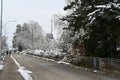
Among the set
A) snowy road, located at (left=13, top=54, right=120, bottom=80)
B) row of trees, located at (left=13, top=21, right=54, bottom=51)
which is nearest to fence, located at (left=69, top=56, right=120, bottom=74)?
snowy road, located at (left=13, top=54, right=120, bottom=80)

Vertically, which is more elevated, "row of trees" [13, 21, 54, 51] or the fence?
"row of trees" [13, 21, 54, 51]

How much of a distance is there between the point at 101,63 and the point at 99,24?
14.8ft

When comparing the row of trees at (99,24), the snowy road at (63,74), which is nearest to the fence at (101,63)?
the row of trees at (99,24)

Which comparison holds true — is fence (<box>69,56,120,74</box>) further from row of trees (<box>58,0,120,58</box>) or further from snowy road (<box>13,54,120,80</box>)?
snowy road (<box>13,54,120,80</box>)

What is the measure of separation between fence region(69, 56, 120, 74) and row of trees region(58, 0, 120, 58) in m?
1.51

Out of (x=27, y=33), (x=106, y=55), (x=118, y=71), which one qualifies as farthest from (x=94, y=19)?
(x=27, y=33)

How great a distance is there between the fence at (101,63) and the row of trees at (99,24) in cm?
151

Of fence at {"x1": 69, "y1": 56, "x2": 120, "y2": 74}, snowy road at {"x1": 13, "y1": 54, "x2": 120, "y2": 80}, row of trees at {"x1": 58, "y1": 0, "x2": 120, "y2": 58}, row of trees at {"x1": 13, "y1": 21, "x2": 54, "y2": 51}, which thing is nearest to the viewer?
snowy road at {"x1": 13, "y1": 54, "x2": 120, "y2": 80}

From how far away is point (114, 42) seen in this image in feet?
126

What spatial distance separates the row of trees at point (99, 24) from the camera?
3587 centimetres

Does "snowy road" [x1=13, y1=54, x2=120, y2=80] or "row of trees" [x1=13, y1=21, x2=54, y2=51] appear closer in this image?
"snowy road" [x1=13, y1=54, x2=120, y2=80]

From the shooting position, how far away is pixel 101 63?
36312 millimetres

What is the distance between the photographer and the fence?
107 ft

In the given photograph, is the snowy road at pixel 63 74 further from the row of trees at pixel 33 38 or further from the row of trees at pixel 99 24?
the row of trees at pixel 33 38
